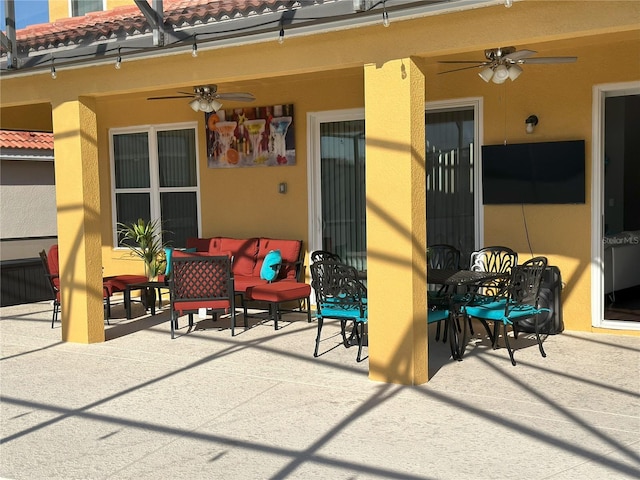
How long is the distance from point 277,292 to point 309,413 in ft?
10.7

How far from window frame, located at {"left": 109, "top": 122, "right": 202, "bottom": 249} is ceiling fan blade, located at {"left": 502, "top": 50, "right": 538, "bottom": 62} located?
5346 millimetres

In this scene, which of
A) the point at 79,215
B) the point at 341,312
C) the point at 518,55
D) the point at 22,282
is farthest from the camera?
the point at 22,282

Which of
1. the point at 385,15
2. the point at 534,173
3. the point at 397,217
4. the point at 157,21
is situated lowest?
the point at 397,217

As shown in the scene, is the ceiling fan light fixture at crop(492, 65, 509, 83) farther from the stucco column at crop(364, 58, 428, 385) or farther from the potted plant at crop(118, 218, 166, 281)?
the potted plant at crop(118, 218, 166, 281)

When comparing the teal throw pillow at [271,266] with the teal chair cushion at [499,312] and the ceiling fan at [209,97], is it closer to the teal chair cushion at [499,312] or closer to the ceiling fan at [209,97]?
the ceiling fan at [209,97]

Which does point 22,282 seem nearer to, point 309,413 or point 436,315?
A: point 436,315

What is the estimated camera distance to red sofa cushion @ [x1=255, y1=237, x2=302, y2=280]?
31.0 feet

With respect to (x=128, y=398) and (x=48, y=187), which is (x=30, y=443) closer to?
(x=128, y=398)

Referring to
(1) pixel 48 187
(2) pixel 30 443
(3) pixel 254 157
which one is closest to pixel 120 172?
(1) pixel 48 187

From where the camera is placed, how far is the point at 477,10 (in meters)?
5.38

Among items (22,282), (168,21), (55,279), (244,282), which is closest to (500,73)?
(168,21)

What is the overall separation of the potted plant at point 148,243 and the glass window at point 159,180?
0.11 metres

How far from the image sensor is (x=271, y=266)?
9102mm

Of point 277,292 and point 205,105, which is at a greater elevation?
point 205,105
